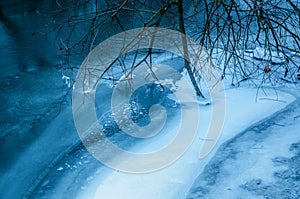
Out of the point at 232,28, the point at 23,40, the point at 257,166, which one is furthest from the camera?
the point at 23,40

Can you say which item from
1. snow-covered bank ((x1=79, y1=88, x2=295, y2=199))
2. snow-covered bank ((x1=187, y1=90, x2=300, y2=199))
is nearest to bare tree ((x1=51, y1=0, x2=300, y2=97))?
snow-covered bank ((x1=79, y1=88, x2=295, y2=199))

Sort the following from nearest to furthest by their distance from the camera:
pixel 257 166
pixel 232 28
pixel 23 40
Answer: pixel 257 166, pixel 232 28, pixel 23 40

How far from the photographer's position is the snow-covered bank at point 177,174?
3.53 m

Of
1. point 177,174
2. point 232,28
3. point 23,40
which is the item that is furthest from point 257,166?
point 23,40

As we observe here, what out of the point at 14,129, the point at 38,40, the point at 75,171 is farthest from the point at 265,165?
the point at 38,40

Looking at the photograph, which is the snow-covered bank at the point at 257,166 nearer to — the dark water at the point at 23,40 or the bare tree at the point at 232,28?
the bare tree at the point at 232,28

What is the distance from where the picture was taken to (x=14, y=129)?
5.06 m

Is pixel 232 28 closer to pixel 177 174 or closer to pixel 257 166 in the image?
pixel 257 166

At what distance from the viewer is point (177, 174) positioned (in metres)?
3.70

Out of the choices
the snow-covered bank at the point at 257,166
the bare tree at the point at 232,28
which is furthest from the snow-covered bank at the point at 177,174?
the bare tree at the point at 232,28

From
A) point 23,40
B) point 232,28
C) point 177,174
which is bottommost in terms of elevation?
point 177,174

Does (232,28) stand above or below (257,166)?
above

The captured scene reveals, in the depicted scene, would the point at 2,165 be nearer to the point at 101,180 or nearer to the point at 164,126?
the point at 101,180

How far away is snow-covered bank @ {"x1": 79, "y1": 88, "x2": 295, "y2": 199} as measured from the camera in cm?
353
